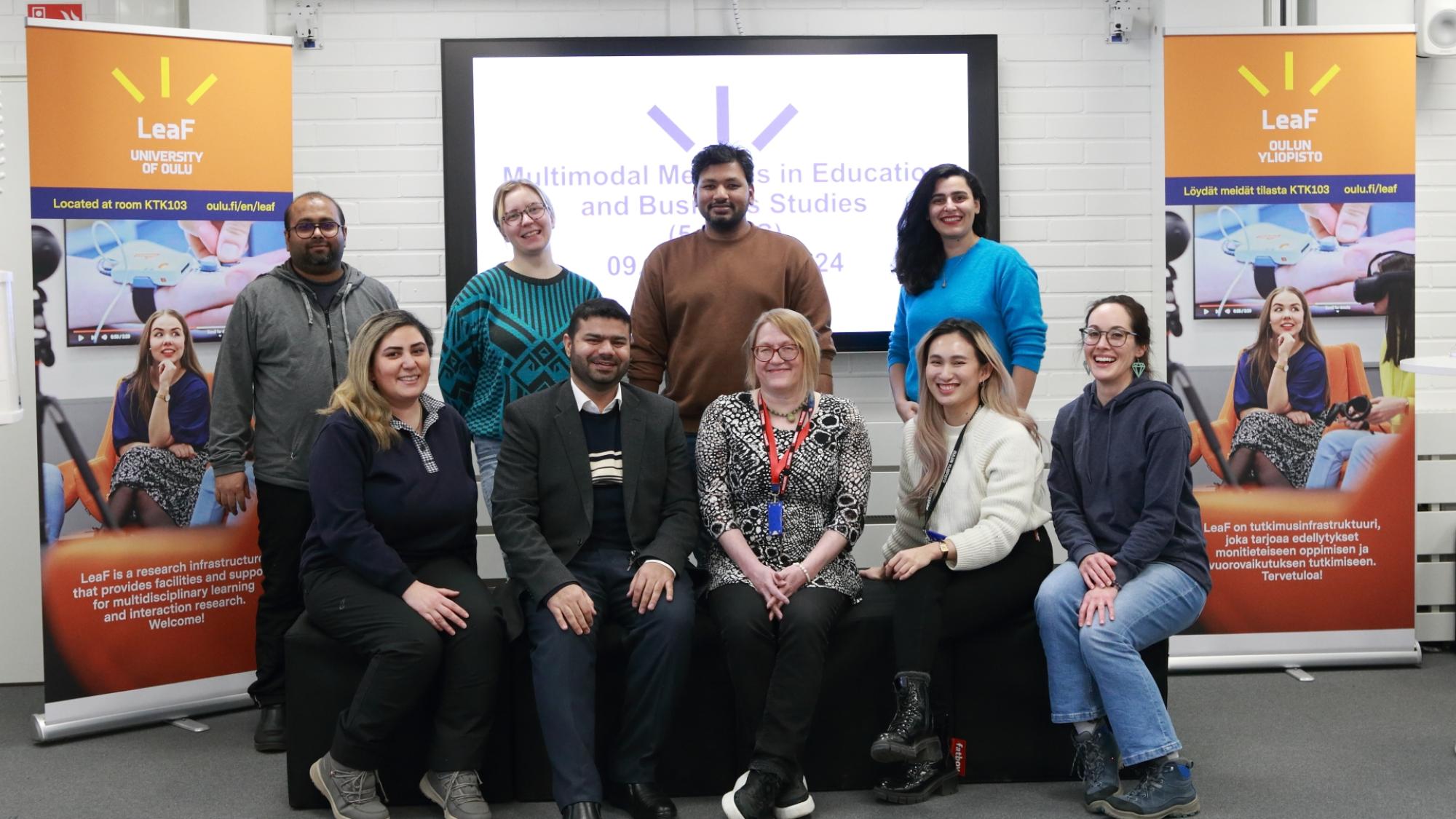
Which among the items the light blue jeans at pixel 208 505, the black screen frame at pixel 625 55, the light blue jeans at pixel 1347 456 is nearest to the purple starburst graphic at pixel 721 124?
the black screen frame at pixel 625 55

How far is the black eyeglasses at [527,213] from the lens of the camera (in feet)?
10.3

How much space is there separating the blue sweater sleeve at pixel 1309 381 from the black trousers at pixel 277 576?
285cm

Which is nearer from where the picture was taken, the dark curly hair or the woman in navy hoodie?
the woman in navy hoodie

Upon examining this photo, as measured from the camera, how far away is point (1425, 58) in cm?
421

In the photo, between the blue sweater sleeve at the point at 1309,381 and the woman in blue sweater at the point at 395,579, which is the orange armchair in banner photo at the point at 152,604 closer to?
the woman in blue sweater at the point at 395,579

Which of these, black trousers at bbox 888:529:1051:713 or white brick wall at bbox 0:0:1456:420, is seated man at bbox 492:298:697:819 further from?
white brick wall at bbox 0:0:1456:420

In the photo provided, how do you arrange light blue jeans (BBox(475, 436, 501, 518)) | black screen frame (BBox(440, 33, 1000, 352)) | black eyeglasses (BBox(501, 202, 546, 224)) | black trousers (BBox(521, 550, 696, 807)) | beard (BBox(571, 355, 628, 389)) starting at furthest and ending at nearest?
1. black screen frame (BBox(440, 33, 1000, 352))
2. light blue jeans (BBox(475, 436, 501, 518))
3. black eyeglasses (BBox(501, 202, 546, 224))
4. beard (BBox(571, 355, 628, 389))
5. black trousers (BBox(521, 550, 696, 807))

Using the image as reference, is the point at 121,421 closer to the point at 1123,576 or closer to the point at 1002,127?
the point at 1123,576

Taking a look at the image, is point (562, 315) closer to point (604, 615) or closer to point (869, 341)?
point (604, 615)

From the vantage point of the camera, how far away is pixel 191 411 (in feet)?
11.3

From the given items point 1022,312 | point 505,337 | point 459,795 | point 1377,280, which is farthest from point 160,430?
point 1377,280

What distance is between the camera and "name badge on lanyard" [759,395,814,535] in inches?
112

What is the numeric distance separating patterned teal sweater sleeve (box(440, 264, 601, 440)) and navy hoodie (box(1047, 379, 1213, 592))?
126 centimetres

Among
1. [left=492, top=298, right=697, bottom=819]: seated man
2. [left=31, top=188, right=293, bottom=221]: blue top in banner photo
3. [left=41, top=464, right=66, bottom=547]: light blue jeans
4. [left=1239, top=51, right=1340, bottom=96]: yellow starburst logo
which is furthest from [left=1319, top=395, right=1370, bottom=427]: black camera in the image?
[left=41, top=464, right=66, bottom=547]: light blue jeans
